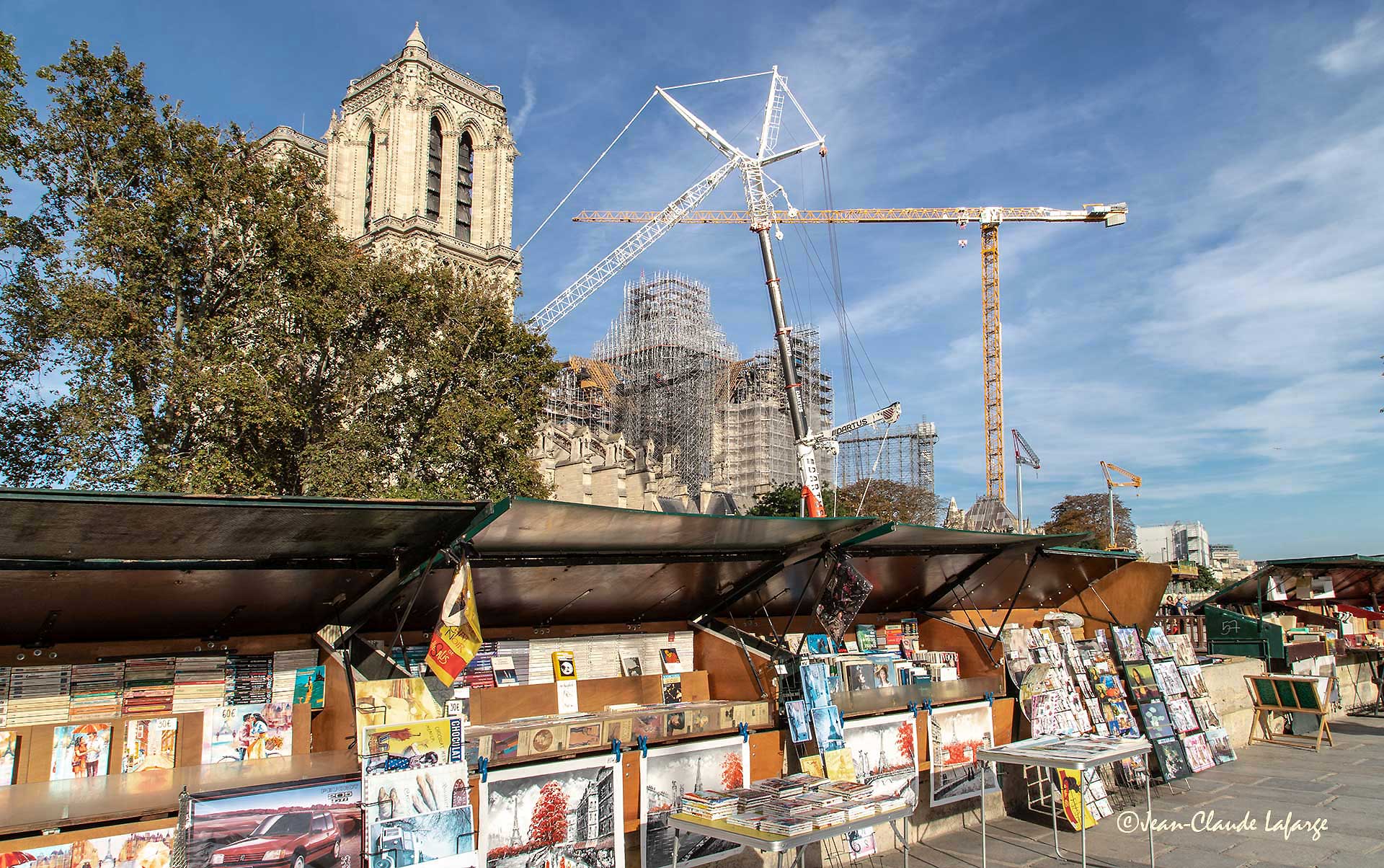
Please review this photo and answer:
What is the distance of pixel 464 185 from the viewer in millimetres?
51812

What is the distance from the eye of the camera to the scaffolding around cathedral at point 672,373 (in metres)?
78.6

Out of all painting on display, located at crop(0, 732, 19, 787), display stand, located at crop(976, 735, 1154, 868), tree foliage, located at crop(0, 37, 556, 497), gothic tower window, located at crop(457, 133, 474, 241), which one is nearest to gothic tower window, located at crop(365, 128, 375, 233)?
gothic tower window, located at crop(457, 133, 474, 241)

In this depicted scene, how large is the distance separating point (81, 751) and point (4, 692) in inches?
23.0

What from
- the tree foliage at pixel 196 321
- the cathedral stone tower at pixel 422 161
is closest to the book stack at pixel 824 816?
the tree foliage at pixel 196 321

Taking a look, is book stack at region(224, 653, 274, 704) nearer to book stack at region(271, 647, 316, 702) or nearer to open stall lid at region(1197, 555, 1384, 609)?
book stack at region(271, 647, 316, 702)

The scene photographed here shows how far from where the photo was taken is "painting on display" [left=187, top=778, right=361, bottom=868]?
4.27 meters

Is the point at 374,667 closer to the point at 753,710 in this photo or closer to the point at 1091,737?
the point at 753,710

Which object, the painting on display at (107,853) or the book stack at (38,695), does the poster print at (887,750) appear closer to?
the painting on display at (107,853)

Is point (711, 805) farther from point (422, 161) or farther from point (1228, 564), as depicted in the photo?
point (1228, 564)

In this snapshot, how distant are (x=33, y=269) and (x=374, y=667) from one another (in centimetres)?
1727

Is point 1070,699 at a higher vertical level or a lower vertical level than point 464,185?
lower

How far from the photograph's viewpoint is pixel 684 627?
9.04 metres

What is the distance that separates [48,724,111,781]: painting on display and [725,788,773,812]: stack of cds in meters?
4.01

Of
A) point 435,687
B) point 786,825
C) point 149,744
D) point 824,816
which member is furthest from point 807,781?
point 149,744
